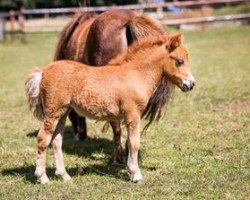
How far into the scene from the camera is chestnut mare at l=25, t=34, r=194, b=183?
5.07 metres

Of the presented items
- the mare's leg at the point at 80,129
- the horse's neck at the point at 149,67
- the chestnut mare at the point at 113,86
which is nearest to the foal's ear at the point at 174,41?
the chestnut mare at the point at 113,86

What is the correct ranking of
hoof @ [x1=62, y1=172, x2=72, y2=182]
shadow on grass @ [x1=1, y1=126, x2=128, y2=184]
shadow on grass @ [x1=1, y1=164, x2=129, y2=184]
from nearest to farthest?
hoof @ [x1=62, y1=172, x2=72, y2=182] < shadow on grass @ [x1=1, y1=164, x2=129, y2=184] < shadow on grass @ [x1=1, y1=126, x2=128, y2=184]

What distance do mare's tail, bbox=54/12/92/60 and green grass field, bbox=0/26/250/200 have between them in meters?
1.33

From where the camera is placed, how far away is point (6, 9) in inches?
1617

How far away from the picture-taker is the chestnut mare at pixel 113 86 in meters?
5.07

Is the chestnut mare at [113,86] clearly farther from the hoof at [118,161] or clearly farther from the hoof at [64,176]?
the hoof at [118,161]

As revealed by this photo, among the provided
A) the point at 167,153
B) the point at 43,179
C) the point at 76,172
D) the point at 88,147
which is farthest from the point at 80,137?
the point at 43,179

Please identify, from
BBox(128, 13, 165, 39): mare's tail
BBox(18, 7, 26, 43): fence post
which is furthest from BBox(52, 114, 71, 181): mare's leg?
BBox(18, 7, 26, 43): fence post

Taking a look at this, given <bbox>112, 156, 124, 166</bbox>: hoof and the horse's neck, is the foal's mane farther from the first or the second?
<bbox>112, 156, 124, 166</bbox>: hoof

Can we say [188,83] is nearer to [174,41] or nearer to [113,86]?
[174,41]

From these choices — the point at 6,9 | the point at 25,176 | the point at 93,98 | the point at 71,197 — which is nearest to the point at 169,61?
the point at 93,98

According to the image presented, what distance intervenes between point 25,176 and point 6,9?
3739 cm

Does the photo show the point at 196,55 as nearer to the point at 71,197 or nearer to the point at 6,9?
the point at 71,197

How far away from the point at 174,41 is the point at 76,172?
6.07 ft
